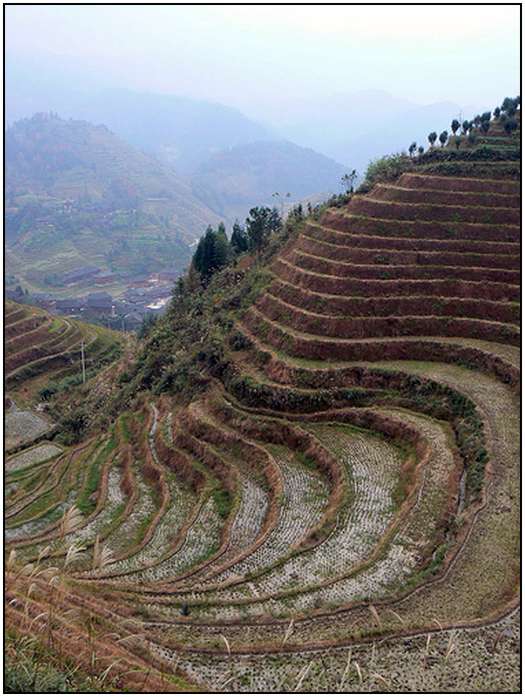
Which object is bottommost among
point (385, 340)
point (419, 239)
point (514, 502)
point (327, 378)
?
point (514, 502)

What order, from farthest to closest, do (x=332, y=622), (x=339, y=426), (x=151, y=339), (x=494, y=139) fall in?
(x=151, y=339), (x=494, y=139), (x=339, y=426), (x=332, y=622)

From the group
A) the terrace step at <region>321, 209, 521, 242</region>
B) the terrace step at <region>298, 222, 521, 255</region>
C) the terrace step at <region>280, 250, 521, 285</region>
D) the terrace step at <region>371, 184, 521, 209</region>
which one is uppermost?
the terrace step at <region>371, 184, 521, 209</region>

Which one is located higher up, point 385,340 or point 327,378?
point 385,340

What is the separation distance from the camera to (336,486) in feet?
65.2

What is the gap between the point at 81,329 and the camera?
5856cm

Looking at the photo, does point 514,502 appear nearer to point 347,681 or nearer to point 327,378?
point 347,681

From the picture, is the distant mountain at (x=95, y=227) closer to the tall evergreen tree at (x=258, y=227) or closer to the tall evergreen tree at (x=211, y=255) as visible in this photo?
the tall evergreen tree at (x=211, y=255)

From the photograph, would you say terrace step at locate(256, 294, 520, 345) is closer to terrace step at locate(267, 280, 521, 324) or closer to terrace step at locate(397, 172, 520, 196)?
terrace step at locate(267, 280, 521, 324)

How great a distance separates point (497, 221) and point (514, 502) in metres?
18.1

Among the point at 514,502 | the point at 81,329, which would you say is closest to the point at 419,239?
the point at 514,502

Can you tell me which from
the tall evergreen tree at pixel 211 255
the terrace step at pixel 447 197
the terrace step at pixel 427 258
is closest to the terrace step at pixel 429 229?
the terrace step at pixel 427 258

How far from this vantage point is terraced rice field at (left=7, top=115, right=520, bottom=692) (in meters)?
11.8

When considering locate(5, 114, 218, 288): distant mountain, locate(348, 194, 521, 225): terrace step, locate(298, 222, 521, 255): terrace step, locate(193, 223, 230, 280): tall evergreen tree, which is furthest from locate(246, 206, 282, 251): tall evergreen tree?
locate(5, 114, 218, 288): distant mountain

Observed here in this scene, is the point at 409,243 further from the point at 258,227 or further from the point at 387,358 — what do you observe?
the point at 258,227
